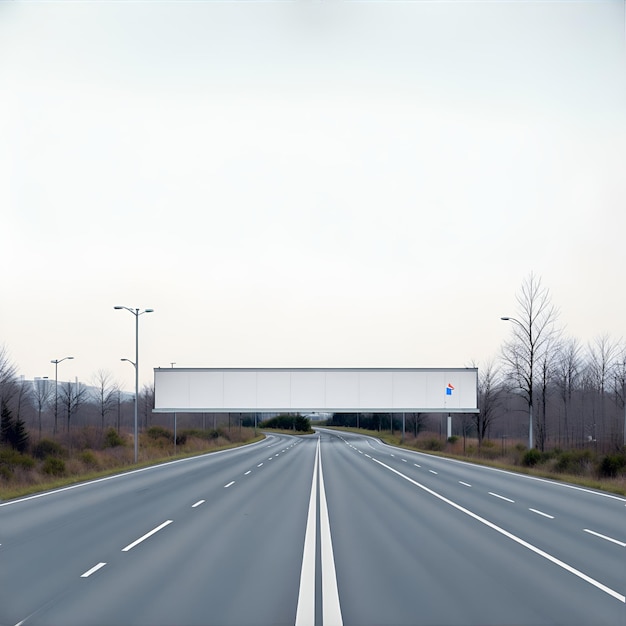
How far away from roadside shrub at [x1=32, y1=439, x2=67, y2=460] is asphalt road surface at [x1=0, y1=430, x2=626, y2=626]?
2478 centimetres

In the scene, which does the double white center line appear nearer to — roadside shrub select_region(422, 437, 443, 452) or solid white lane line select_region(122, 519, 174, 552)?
solid white lane line select_region(122, 519, 174, 552)

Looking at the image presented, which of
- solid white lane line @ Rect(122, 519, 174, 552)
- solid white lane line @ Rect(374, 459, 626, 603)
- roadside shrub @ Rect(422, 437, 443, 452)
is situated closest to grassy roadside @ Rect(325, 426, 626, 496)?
solid white lane line @ Rect(374, 459, 626, 603)

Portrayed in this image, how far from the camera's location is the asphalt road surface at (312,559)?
29.9 feet

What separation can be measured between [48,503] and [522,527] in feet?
46.4

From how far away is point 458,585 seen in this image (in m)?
10.6

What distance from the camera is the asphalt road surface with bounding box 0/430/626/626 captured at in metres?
9.11

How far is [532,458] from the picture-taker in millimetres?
38938

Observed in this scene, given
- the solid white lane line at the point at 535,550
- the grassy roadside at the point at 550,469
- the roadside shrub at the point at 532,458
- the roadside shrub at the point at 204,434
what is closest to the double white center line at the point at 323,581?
the solid white lane line at the point at 535,550

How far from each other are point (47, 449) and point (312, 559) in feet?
133

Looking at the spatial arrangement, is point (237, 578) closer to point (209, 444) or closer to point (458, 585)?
point (458, 585)

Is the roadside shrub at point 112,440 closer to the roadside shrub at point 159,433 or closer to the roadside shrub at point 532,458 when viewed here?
the roadside shrub at point 159,433

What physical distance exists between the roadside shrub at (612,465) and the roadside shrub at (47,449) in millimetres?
33695

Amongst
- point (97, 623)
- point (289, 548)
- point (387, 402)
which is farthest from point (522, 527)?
point (387, 402)

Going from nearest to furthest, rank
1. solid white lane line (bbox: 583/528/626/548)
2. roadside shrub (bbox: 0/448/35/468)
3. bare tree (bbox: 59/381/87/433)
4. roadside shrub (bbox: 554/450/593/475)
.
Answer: solid white lane line (bbox: 583/528/626/548) < roadside shrub (bbox: 554/450/593/475) < roadside shrub (bbox: 0/448/35/468) < bare tree (bbox: 59/381/87/433)
